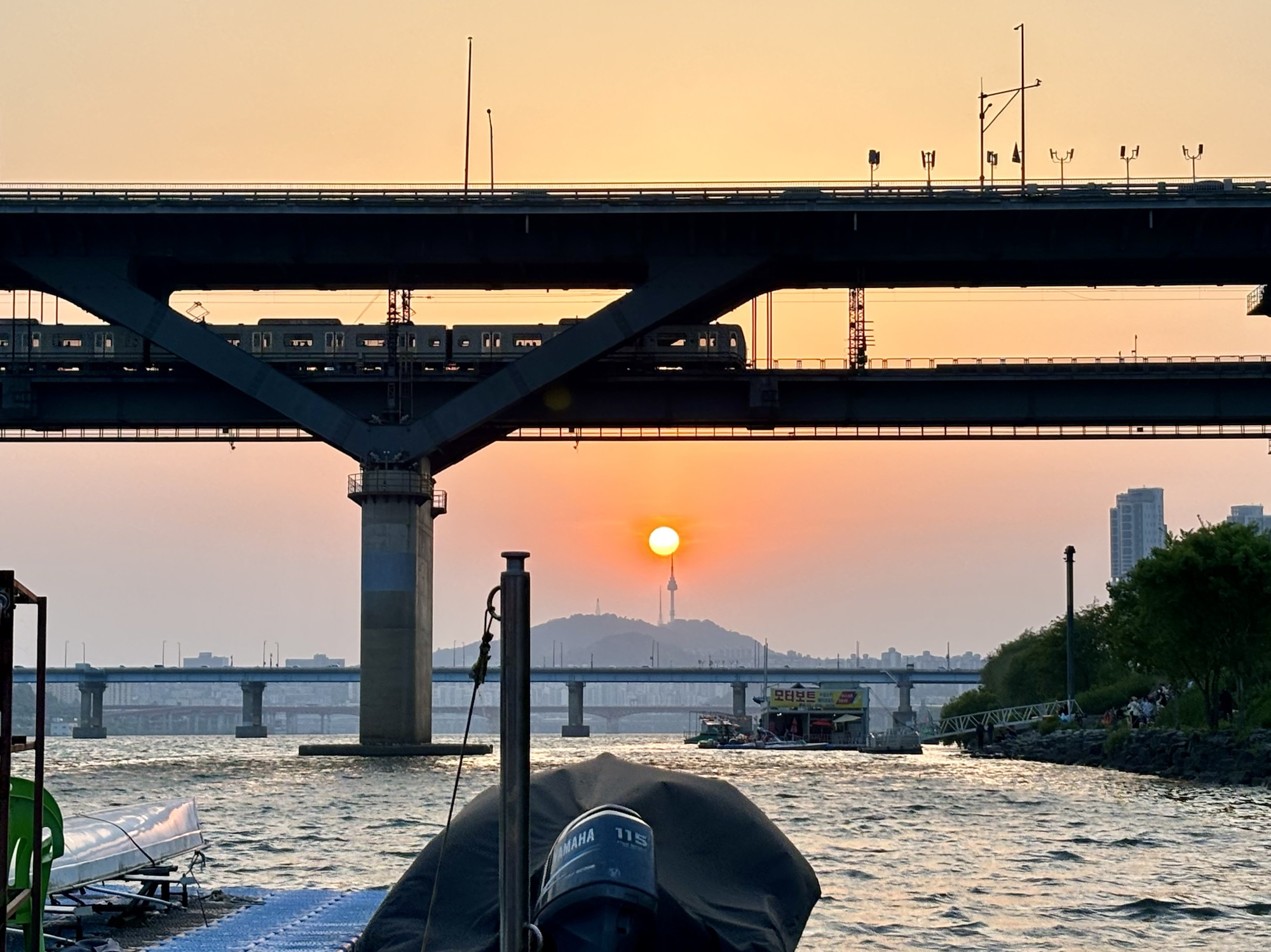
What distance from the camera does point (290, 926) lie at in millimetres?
22422

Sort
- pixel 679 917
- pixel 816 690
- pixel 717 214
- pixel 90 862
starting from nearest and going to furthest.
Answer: pixel 679 917 < pixel 90 862 < pixel 717 214 < pixel 816 690

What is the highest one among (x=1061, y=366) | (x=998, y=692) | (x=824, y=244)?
(x=824, y=244)

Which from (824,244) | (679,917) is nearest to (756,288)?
→ (824,244)

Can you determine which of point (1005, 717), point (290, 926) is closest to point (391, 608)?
point (1005, 717)

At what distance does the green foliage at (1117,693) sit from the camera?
105562 mm

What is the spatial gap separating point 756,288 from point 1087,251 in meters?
15.1

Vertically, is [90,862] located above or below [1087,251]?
below

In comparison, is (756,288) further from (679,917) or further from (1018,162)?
(679,917)

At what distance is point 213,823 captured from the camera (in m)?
44.8

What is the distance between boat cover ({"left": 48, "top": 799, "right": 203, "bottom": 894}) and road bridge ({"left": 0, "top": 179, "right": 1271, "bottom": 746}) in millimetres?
51074

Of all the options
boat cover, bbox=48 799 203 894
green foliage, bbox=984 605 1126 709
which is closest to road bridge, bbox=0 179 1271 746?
green foliage, bbox=984 605 1126 709

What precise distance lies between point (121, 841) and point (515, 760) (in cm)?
1252

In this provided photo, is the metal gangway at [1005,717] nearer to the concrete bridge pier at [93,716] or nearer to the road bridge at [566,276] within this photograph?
the road bridge at [566,276]

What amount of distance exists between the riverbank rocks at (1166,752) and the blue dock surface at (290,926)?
146ft
